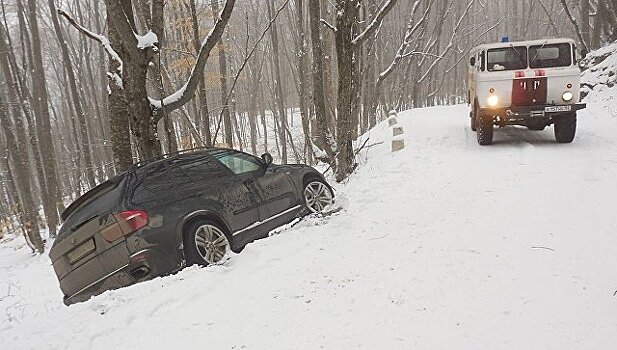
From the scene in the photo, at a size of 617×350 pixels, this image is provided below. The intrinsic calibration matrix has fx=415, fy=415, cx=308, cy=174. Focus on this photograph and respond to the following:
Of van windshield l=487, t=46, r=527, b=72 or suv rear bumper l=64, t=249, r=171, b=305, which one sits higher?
van windshield l=487, t=46, r=527, b=72

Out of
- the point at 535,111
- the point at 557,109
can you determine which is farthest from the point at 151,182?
the point at 557,109

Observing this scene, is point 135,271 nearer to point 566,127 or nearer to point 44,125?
point 566,127

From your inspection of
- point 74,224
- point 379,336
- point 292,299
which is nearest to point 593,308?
point 379,336

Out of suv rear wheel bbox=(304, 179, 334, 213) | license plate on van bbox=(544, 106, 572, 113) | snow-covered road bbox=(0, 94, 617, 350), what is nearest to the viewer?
snow-covered road bbox=(0, 94, 617, 350)

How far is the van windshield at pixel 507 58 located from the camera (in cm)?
901

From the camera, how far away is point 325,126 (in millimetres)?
9789

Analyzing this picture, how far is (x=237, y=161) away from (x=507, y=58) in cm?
659

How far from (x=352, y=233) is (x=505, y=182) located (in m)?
2.89

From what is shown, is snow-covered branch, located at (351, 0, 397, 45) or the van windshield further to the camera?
the van windshield

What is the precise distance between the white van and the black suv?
5.65m

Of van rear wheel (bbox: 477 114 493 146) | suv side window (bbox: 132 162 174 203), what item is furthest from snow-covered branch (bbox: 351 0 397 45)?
suv side window (bbox: 132 162 174 203)

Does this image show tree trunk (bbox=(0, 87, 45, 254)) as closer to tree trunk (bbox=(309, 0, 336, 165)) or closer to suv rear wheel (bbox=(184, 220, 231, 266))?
tree trunk (bbox=(309, 0, 336, 165))

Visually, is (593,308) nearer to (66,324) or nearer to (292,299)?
(292,299)

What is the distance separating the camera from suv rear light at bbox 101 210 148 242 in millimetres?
4516
